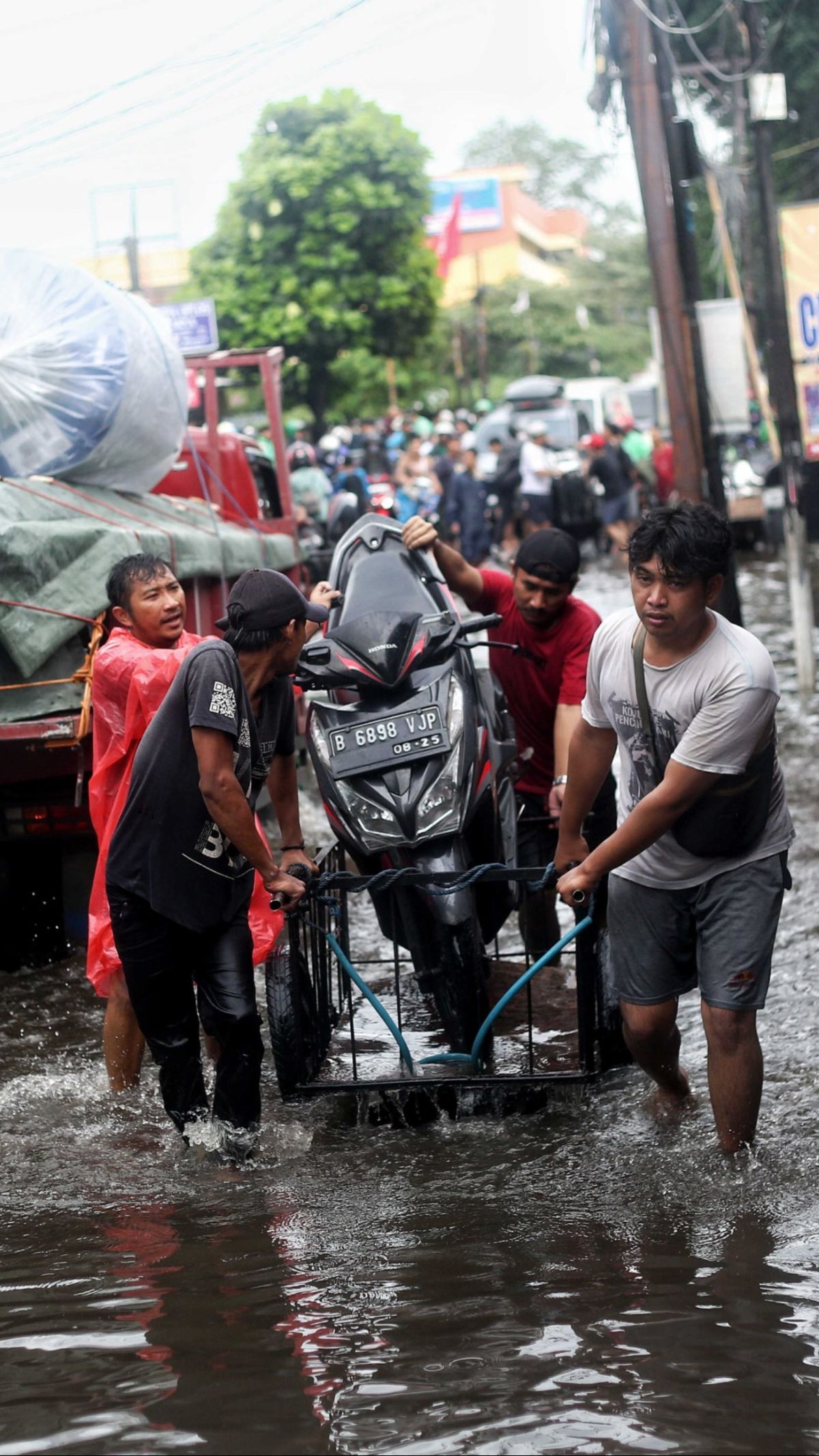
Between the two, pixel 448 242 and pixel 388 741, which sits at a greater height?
pixel 448 242

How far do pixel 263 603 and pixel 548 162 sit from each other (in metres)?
98.3

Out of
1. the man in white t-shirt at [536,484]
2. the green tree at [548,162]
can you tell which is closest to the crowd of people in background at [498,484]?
the man in white t-shirt at [536,484]

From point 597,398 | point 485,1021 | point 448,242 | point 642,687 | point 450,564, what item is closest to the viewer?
point 642,687

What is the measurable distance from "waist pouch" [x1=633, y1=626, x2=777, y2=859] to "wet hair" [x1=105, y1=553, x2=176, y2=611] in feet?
5.46

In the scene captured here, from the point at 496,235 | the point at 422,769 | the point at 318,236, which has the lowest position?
the point at 422,769

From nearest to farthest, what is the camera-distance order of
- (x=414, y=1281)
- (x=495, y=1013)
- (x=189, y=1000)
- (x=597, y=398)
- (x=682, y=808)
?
(x=414, y=1281)
(x=682, y=808)
(x=495, y=1013)
(x=189, y=1000)
(x=597, y=398)

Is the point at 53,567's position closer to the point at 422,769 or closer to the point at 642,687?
the point at 422,769

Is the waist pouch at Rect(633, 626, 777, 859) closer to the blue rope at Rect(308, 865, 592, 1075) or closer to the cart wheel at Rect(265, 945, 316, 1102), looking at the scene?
the blue rope at Rect(308, 865, 592, 1075)

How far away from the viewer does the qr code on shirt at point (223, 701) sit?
4070 millimetres

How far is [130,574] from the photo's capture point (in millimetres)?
5062

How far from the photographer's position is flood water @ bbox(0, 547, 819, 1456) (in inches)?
114

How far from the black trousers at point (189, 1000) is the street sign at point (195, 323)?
18430 millimetres

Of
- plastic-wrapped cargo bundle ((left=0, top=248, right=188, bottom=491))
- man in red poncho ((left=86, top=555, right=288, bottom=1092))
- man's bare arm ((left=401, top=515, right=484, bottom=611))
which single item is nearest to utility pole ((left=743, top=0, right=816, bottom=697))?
plastic-wrapped cargo bundle ((left=0, top=248, right=188, bottom=491))

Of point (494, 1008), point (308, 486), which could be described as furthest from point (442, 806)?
point (308, 486)
